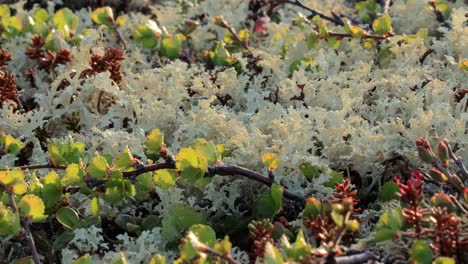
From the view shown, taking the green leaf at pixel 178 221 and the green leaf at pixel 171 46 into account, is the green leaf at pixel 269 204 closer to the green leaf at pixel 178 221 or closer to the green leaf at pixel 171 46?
the green leaf at pixel 178 221

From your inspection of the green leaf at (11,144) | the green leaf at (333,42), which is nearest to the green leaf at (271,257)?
the green leaf at (11,144)

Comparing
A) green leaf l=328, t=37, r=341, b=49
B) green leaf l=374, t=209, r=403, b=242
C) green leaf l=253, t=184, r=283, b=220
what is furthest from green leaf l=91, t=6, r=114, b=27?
green leaf l=374, t=209, r=403, b=242

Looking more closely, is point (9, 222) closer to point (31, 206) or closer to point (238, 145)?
point (31, 206)

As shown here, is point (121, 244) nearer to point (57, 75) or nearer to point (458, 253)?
point (458, 253)

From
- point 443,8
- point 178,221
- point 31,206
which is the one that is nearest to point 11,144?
point 31,206

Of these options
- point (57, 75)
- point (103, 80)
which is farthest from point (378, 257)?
point (57, 75)

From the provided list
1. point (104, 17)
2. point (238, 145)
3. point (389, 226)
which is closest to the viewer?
point (389, 226)

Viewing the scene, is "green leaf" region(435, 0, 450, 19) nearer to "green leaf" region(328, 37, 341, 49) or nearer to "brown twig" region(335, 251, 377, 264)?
"green leaf" region(328, 37, 341, 49)
